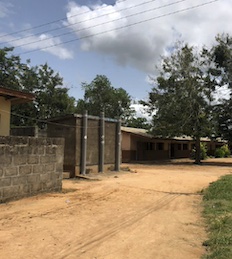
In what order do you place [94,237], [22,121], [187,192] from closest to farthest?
[94,237], [187,192], [22,121]

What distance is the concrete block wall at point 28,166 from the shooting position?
918 centimetres

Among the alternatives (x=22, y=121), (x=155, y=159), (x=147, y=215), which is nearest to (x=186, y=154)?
(x=155, y=159)

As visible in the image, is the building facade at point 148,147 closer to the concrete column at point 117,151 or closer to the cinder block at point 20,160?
the concrete column at point 117,151

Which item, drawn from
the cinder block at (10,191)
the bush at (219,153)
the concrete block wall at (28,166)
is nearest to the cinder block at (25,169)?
the concrete block wall at (28,166)

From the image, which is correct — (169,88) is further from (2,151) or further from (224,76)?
(2,151)

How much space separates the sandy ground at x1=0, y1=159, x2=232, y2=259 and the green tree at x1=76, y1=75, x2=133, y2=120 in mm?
41087

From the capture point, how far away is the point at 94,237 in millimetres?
6062

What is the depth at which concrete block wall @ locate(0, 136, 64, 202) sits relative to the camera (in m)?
9.18

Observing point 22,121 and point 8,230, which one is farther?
point 22,121

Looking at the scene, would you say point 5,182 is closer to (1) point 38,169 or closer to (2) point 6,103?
(1) point 38,169

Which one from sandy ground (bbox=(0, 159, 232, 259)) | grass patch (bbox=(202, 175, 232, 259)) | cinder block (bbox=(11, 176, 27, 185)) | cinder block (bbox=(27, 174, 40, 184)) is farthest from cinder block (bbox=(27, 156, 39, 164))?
grass patch (bbox=(202, 175, 232, 259))

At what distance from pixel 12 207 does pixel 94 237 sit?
355 centimetres

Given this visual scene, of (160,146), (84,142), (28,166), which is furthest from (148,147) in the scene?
(28,166)

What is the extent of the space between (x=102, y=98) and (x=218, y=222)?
4578cm
